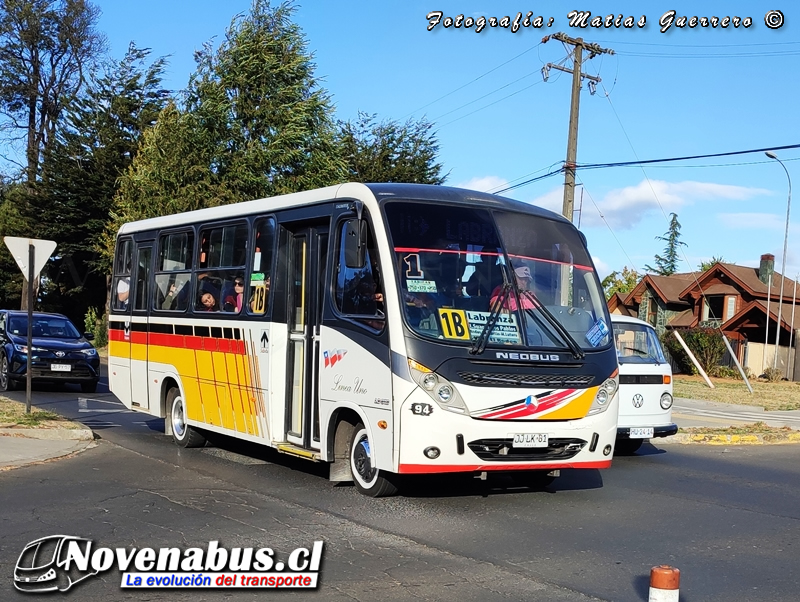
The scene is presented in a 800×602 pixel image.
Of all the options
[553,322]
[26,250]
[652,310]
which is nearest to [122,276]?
[26,250]

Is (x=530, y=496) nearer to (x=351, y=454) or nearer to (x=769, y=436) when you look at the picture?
(x=351, y=454)

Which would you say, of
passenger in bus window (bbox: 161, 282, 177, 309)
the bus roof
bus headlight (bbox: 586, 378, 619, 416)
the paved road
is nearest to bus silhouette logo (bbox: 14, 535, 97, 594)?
the paved road

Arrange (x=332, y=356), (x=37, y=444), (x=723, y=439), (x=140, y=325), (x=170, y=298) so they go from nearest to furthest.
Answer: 1. (x=332, y=356)
2. (x=37, y=444)
3. (x=170, y=298)
4. (x=140, y=325)
5. (x=723, y=439)

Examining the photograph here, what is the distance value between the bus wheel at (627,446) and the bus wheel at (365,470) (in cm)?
575

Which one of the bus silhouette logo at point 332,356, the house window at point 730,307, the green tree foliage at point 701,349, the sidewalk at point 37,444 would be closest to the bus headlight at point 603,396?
the bus silhouette logo at point 332,356

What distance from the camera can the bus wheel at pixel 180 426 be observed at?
13320mm

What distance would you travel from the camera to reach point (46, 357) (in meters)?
20.9

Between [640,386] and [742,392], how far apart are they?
22.2 m

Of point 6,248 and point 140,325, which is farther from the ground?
A: point 6,248

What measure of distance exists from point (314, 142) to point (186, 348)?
69.0ft

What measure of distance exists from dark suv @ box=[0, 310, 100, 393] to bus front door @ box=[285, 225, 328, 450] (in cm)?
1143

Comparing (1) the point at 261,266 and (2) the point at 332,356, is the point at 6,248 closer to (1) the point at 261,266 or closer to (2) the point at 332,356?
(1) the point at 261,266

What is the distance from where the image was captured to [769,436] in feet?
56.0

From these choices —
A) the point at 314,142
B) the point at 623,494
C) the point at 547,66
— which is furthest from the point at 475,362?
→ the point at 314,142
